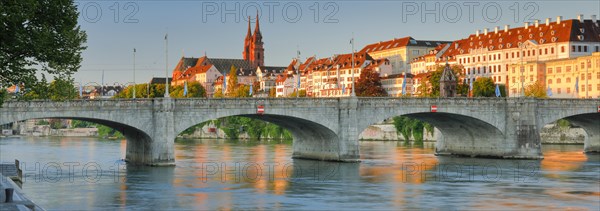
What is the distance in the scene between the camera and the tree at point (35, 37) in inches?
1298

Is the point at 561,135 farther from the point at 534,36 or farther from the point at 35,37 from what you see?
the point at 35,37

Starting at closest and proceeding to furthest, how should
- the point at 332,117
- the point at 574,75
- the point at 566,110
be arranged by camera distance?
the point at 332,117 < the point at 566,110 < the point at 574,75

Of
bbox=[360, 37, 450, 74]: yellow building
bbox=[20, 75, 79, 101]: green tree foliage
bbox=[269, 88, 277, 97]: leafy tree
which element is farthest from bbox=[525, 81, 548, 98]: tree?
bbox=[20, 75, 79, 101]: green tree foliage

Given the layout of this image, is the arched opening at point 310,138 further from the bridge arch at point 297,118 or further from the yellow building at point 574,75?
the yellow building at point 574,75

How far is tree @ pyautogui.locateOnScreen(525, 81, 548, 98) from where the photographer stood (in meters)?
116

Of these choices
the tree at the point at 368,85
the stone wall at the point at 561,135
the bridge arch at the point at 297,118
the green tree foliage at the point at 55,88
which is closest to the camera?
the green tree foliage at the point at 55,88

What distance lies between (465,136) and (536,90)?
45.7 m

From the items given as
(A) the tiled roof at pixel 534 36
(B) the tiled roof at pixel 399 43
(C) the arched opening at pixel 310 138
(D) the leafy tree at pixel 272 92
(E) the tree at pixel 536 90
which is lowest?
(C) the arched opening at pixel 310 138

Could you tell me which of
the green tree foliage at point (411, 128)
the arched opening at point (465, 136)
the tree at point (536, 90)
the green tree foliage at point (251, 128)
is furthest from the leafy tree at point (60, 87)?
the tree at point (536, 90)

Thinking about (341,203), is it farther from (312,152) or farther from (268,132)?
(268,132)

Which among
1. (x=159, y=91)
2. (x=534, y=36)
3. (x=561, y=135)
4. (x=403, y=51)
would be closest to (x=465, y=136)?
(x=561, y=135)

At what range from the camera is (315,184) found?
5091cm

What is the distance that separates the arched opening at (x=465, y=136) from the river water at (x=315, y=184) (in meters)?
1.87

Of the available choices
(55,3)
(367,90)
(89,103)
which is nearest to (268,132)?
(367,90)
